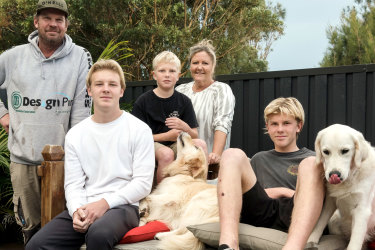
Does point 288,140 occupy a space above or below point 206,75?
Result: below

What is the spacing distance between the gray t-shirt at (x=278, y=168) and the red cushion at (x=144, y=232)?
76 cm

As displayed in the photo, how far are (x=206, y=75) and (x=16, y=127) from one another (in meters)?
1.73

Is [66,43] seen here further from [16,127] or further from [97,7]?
[97,7]

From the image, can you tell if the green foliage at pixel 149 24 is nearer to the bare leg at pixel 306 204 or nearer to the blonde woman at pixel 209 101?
the blonde woman at pixel 209 101

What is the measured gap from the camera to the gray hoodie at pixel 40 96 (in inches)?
136

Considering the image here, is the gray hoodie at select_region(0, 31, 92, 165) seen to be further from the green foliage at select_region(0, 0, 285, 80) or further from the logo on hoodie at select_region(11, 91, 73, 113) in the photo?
the green foliage at select_region(0, 0, 285, 80)

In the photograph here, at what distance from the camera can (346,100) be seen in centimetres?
660

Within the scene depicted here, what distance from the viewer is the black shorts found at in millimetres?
2699

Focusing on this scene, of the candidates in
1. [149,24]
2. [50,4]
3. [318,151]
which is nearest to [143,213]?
[318,151]

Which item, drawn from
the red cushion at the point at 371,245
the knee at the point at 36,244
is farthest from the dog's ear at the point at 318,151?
the knee at the point at 36,244

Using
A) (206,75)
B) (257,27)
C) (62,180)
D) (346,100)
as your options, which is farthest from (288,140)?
(257,27)

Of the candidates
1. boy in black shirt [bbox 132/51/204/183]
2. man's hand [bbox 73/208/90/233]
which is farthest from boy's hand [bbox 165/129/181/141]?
man's hand [bbox 73/208/90/233]

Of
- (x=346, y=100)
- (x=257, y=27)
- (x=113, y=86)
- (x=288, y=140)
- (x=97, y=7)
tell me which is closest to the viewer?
(x=113, y=86)

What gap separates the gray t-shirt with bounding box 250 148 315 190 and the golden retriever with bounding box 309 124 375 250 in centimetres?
Result: 58
